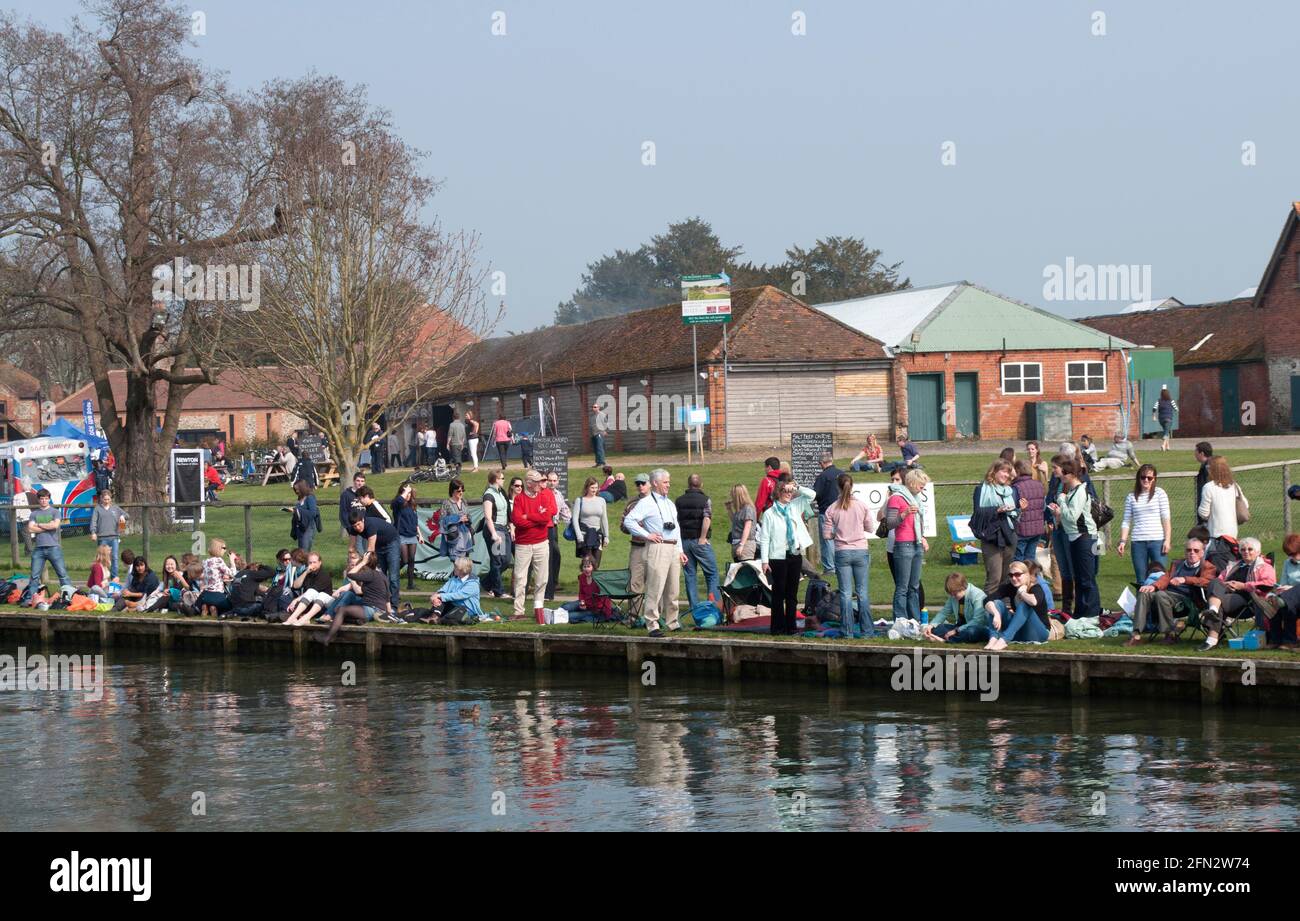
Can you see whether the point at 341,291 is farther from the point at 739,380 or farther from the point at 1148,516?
the point at 1148,516

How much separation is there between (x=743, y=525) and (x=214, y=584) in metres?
9.19

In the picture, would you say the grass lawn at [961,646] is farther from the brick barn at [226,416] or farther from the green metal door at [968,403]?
the brick barn at [226,416]

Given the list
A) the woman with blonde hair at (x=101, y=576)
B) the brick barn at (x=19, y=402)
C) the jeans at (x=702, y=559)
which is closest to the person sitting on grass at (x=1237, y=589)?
the jeans at (x=702, y=559)

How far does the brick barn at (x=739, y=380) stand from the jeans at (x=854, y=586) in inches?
1115

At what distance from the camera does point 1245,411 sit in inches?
2216

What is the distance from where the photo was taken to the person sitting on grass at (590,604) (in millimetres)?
21922

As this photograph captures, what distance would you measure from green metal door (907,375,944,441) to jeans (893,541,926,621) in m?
31.7

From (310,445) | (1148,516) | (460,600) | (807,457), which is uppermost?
(310,445)

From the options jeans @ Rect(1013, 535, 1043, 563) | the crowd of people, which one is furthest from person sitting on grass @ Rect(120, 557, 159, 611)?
jeans @ Rect(1013, 535, 1043, 563)

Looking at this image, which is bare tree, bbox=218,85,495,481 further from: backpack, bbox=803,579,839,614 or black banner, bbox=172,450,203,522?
backpack, bbox=803,579,839,614

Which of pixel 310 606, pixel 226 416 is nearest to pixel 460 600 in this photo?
pixel 310 606

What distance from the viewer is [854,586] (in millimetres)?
19609

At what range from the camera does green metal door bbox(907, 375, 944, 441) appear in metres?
51.2
